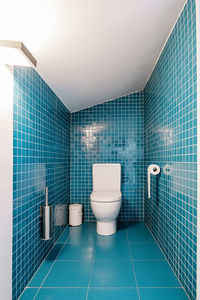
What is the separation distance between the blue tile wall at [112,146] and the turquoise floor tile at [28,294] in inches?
66.3

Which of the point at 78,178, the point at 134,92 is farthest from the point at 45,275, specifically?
the point at 134,92

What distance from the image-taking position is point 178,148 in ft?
5.23

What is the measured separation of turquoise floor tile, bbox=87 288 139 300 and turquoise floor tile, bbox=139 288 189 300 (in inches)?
2.4

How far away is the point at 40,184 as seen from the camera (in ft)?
6.01

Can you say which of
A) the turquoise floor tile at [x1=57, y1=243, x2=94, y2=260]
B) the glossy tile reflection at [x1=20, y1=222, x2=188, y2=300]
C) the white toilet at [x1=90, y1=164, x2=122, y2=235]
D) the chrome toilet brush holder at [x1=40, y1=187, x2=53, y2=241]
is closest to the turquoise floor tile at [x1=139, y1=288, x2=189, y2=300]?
the glossy tile reflection at [x1=20, y1=222, x2=188, y2=300]

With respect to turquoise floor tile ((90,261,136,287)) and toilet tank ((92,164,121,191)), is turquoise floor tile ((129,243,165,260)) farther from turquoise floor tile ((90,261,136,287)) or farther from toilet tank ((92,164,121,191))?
toilet tank ((92,164,121,191))

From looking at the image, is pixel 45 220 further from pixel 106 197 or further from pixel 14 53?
pixel 14 53

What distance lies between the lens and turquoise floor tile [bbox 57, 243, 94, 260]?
1.96 metres

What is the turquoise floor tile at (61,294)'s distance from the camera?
140 centimetres

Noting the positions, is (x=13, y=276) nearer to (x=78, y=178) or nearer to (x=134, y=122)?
(x=78, y=178)

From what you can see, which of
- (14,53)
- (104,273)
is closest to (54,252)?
(104,273)

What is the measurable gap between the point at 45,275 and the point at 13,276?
419 mm

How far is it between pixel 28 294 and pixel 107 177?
1.76 metres

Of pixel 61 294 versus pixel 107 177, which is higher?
pixel 107 177
